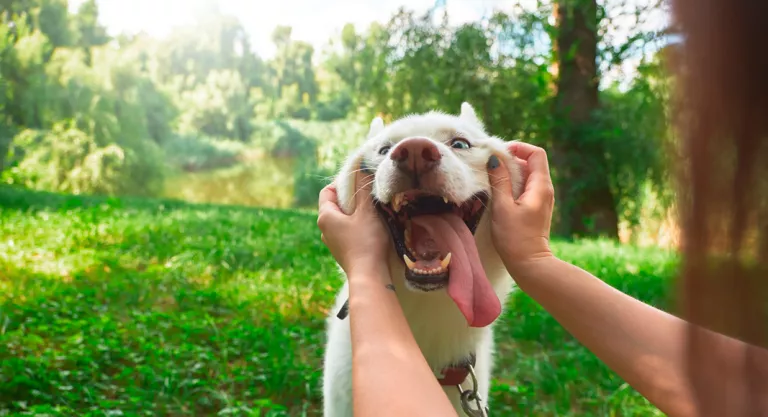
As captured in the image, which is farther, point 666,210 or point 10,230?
point 10,230

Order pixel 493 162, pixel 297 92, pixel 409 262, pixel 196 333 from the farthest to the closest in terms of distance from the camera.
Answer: pixel 297 92, pixel 196 333, pixel 493 162, pixel 409 262

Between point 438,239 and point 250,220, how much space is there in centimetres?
782

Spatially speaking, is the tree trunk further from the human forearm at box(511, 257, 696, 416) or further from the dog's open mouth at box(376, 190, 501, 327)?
the human forearm at box(511, 257, 696, 416)

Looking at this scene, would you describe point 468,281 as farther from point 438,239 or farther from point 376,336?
point 376,336

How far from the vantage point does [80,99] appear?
22047 millimetres

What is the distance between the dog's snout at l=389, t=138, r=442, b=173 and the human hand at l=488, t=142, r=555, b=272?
10.0 inches

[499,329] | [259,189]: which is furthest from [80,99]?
[499,329]

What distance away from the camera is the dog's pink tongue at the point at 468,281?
163 centimetres

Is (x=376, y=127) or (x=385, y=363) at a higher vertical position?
(x=376, y=127)

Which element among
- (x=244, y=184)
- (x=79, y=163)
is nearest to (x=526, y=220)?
(x=79, y=163)

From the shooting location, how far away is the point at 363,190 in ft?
6.31

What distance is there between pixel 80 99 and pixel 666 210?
2559 cm

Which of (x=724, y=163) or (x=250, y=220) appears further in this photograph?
(x=250, y=220)

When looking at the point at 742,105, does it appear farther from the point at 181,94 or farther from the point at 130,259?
the point at 181,94
